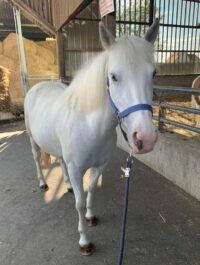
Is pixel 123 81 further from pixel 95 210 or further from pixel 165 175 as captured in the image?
pixel 165 175

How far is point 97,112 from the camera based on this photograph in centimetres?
160

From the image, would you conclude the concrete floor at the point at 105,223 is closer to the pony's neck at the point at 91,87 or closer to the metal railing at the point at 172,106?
the metal railing at the point at 172,106

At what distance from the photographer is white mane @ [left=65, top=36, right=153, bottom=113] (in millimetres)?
1199

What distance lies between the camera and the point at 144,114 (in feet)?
3.74

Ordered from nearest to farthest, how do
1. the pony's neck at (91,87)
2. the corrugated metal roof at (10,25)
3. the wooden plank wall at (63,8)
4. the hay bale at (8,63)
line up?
the pony's neck at (91,87), the wooden plank wall at (63,8), the corrugated metal roof at (10,25), the hay bale at (8,63)

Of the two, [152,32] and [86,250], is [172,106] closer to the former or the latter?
[152,32]

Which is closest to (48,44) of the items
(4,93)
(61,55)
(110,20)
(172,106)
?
(4,93)

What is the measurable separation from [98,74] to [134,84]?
1.14 feet

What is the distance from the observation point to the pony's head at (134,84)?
1136 mm

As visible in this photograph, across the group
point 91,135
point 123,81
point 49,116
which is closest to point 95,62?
point 123,81

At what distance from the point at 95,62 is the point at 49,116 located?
3.02ft

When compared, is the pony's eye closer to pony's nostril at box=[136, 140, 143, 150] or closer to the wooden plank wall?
pony's nostril at box=[136, 140, 143, 150]

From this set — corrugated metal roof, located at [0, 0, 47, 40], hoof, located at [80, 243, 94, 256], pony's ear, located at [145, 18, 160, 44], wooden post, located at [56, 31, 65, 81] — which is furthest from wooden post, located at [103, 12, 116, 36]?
corrugated metal roof, located at [0, 0, 47, 40]

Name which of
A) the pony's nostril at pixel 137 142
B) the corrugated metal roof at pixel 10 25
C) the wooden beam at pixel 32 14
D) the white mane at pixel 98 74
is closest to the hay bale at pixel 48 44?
the corrugated metal roof at pixel 10 25
